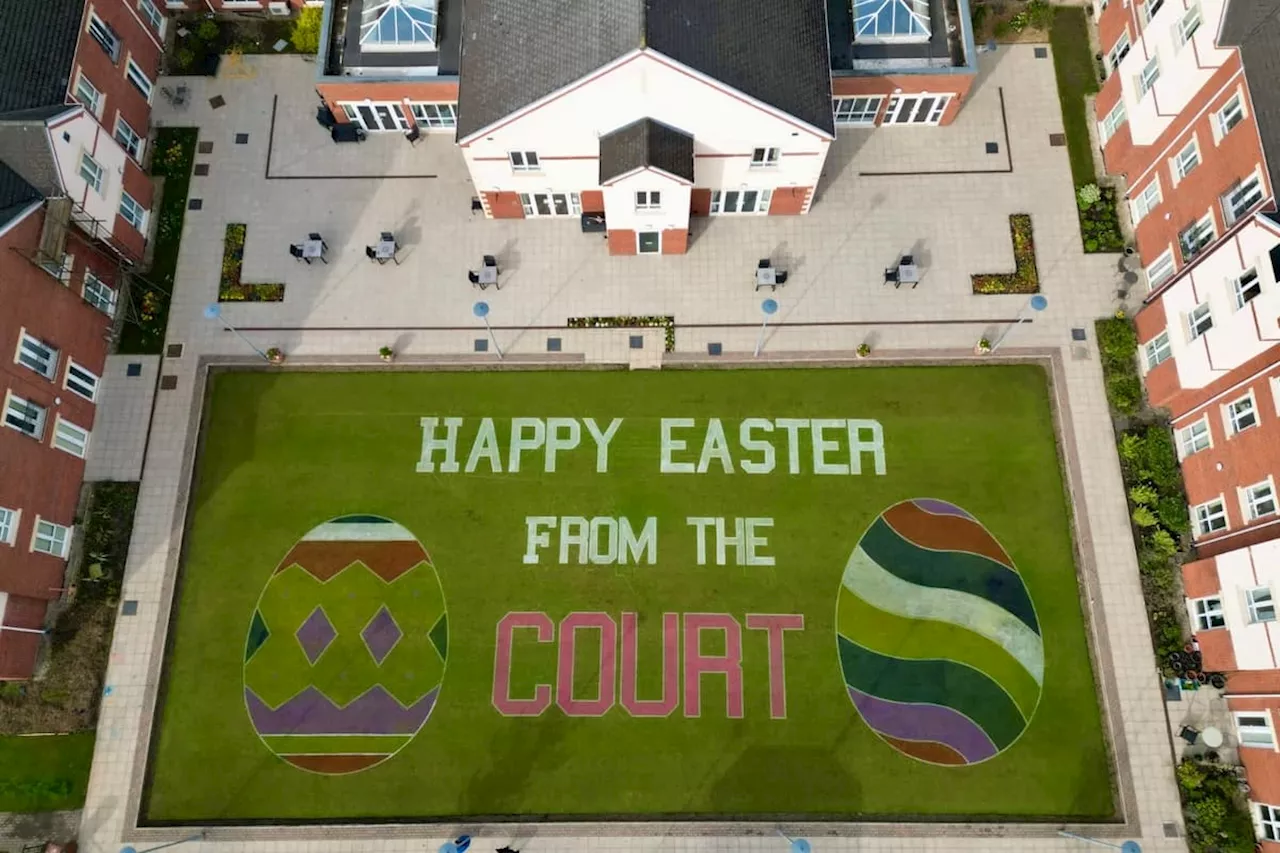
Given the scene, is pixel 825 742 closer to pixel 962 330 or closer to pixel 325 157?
pixel 962 330

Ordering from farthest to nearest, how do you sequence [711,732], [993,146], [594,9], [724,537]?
[993,146] → [724,537] → [711,732] → [594,9]

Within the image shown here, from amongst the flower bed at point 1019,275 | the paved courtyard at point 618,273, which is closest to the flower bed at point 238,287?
the paved courtyard at point 618,273

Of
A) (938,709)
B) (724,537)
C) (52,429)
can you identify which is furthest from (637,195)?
(52,429)

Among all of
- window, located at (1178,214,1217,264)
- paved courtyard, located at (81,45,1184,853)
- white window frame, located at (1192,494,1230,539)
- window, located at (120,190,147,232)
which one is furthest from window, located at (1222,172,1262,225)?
window, located at (120,190,147,232)

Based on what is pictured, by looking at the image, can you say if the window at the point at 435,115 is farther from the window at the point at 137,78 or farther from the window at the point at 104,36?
the window at the point at 104,36

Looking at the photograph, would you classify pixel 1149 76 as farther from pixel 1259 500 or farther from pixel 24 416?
pixel 24 416

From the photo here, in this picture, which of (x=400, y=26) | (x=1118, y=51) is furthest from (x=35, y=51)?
(x=1118, y=51)
